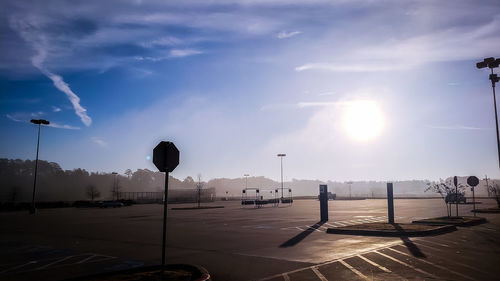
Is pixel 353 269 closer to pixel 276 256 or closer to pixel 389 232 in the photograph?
pixel 276 256

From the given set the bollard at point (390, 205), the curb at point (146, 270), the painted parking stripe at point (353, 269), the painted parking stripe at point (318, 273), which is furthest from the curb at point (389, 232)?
the curb at point (146, 270)

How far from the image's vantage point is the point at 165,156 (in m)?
8.52

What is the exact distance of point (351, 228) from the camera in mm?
18109

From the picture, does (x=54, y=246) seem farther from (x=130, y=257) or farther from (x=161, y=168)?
(x=161, y=168)

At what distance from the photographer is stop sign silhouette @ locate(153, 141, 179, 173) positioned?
841cm

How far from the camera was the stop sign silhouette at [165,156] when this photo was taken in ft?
27.6

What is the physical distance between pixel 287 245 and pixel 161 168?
7.53 metres

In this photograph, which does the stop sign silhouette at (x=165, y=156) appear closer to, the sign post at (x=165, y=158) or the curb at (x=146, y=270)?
the sign post at (x=165, y=158)

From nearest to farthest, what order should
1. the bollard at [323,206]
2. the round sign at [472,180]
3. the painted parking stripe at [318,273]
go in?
the painted parking stripe at [318,273], the bollard at [323,206], the round sign at [472,180]

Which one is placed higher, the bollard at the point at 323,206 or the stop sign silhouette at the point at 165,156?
the stop sign silhouette at the point at 165,156

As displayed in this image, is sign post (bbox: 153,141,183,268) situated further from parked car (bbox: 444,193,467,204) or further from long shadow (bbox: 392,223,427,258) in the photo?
parked car (bbox: 444,193,467,204)

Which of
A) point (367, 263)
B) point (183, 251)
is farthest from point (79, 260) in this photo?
point (367, 263)

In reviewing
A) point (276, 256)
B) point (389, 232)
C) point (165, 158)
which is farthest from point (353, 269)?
point (389, 232)

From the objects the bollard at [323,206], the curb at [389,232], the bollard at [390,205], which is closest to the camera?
the curb at [389,232]
